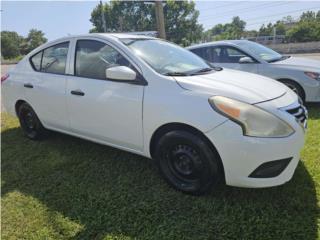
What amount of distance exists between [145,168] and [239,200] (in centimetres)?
121

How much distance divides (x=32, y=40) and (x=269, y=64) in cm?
8523

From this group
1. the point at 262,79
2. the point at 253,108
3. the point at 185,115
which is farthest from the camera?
the point at 262,79

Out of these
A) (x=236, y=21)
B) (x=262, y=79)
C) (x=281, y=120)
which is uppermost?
(x=236, y=21)

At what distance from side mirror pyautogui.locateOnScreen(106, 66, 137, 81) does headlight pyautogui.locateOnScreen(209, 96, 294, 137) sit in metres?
0.98

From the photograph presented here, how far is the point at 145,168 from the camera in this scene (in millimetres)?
3613

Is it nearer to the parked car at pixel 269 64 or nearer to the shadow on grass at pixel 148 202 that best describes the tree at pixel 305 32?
the parked car at pixel 269 64

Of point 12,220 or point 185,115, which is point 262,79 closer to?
point 185,115

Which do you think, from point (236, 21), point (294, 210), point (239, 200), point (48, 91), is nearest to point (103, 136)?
point (48, 91)

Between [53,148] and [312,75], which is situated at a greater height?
[312,75]

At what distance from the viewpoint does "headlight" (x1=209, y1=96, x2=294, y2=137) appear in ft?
8.14

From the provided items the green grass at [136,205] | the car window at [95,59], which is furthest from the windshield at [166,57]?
the green grass at [136,205]

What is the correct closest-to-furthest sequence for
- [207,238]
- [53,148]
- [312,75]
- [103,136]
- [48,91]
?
[207,238] < [103,136] < [48,91] < [53,148] < [312,75]

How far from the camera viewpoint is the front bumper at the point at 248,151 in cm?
246

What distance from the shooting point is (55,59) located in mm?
4145
